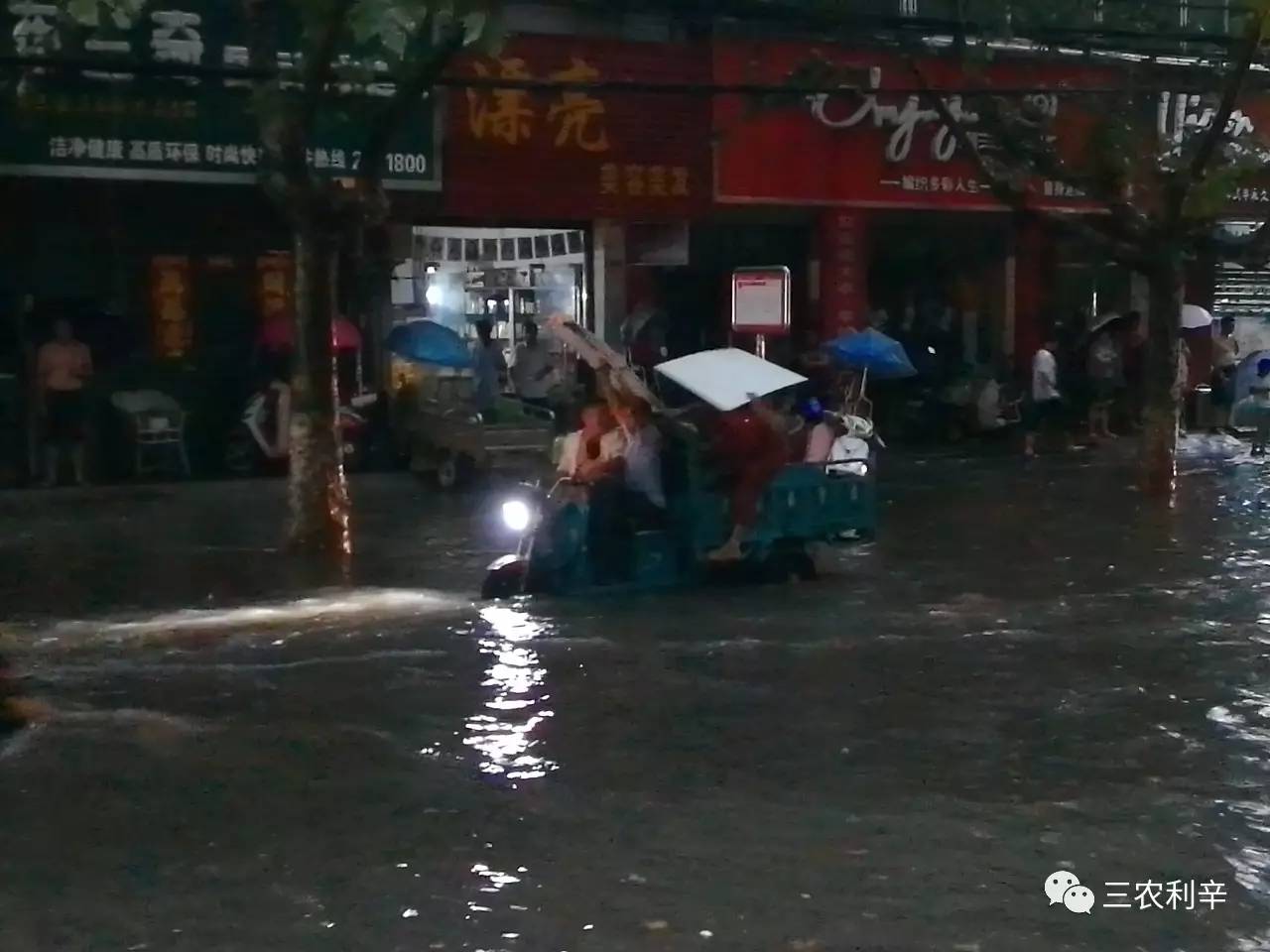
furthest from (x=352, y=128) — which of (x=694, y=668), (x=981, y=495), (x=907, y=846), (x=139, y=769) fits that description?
(x=907, y=846)

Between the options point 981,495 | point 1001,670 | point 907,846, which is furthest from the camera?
point 981,495

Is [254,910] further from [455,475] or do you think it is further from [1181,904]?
[455,475]

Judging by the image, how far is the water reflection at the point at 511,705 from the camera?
768 cm

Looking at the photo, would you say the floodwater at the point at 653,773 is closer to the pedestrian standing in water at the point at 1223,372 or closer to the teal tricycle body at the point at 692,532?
the teal tricycle body at the point at 692,532

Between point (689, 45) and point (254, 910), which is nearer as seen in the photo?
point (254, 910)

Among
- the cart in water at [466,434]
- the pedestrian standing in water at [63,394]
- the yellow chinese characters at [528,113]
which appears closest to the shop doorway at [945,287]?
the yellow chinese characters at [528,113]

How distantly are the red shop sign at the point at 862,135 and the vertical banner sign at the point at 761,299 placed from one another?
5.06 metres

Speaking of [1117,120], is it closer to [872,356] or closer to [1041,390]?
[1041,390]

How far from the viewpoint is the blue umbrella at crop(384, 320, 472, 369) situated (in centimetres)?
1827

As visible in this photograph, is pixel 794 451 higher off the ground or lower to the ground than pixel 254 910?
higher

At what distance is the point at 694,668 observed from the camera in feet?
31.7

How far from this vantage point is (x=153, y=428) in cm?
1873

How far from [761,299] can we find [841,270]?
7032mm

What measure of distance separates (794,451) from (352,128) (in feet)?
25.8
